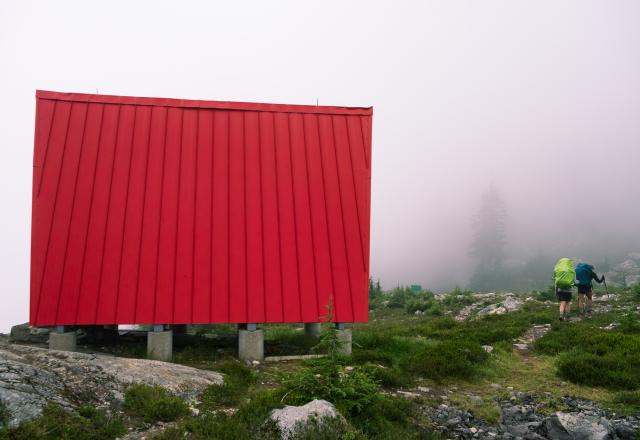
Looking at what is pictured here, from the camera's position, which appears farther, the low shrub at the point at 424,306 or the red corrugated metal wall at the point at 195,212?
the low shrub at the point at 424,306

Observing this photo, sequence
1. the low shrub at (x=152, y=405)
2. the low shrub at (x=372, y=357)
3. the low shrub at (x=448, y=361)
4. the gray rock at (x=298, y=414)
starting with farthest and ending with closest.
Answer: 1. the low shrub at (x=372, y=357)
2. the low shrub at (x=448, y=361)
3. the low shrub at (x=152, y=405)
4. the gray rock at (x=298, y=414)

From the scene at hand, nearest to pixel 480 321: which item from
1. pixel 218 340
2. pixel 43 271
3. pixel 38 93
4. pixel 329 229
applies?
pixel 329 229

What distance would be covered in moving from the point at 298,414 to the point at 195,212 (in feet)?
18.1

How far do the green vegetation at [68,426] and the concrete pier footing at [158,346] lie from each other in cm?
376

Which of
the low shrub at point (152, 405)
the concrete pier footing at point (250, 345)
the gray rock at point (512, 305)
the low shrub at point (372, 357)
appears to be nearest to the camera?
the low shrub at point (152, 405)

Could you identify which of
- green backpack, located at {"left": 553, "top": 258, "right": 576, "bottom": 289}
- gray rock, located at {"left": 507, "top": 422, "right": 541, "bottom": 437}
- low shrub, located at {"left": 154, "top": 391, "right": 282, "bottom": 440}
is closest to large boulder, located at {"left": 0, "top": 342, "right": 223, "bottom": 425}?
low shrub, located at {"left": 154, "top": 391, "right": 282, "bottom": 440}

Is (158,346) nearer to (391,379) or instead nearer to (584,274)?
(391,379)

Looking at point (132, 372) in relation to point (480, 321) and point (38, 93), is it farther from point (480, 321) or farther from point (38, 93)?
point (480, 321)

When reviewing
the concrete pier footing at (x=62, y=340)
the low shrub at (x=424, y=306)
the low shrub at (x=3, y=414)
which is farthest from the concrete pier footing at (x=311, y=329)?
the low shrub at (x=424, y=306)

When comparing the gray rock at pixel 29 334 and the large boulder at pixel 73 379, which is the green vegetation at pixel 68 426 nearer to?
the large boulder at pixel 73 379

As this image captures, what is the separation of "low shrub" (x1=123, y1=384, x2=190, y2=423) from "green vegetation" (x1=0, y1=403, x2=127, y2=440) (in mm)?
322

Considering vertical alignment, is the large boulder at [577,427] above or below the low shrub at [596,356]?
below

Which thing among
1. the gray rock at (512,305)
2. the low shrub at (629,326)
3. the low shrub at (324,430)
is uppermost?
the gray rock at (512,305)

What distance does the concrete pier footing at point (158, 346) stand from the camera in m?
9.18
